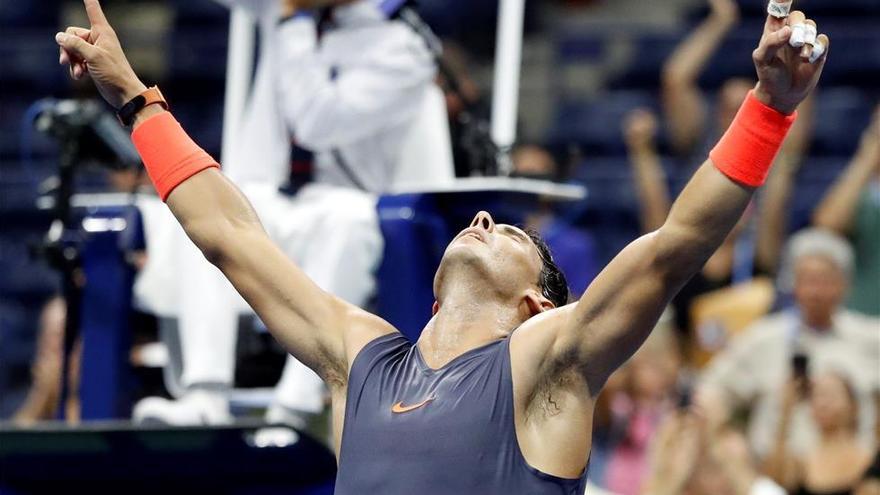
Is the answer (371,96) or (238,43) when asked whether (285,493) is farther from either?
(238,43)

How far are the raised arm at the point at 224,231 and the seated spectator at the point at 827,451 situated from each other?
2.82 metres

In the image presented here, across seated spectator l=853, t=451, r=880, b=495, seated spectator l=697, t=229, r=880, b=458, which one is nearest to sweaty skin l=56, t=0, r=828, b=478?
seated spectator l=853, t=451, r=880, b=495

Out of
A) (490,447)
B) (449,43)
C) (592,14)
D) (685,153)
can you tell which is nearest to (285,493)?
(490,447)

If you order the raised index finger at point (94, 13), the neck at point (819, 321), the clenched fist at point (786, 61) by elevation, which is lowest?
the neck at point (819, 321)

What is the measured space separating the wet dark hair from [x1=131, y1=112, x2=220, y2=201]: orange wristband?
0.62 m

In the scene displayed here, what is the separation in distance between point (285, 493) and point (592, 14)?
6928 millimetres

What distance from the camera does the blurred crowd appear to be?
5094mm

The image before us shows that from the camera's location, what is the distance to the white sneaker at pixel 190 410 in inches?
178

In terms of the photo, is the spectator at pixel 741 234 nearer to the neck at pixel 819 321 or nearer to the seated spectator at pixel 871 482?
the neck at pixel 819 321

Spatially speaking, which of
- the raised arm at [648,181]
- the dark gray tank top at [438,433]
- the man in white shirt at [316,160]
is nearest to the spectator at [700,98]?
the raised arm at [648,181]

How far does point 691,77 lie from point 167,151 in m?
5.62

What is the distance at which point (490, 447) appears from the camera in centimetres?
271

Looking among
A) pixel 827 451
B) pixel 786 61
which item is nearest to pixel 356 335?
pixel 786 61

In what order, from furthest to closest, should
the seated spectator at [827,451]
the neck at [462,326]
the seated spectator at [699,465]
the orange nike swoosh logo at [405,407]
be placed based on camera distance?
1. the seated spectator at [699,465]
2. the seated spectator at [827,451]
3. the neck at [462,326]
4. the orange nike swoosh logo at [405,407]
